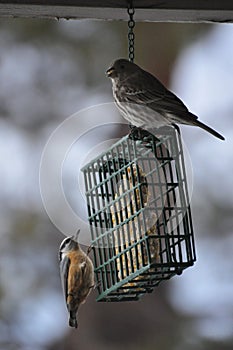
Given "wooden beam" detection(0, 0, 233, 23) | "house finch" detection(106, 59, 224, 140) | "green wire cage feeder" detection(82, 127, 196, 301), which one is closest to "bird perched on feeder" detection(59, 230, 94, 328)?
"green wire cage feeder" detection(82, 127, 196, 301)

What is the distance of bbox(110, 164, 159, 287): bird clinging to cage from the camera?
5.90 meters

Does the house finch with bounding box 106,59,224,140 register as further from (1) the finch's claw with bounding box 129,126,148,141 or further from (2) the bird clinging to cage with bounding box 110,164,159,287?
(2) the bird clinging to cage with bounding box 110,164,159,287

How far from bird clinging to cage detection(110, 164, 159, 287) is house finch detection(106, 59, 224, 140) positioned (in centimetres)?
28

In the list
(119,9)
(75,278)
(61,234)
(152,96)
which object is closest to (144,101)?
(152,96)

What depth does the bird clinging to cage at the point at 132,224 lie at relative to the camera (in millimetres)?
5898

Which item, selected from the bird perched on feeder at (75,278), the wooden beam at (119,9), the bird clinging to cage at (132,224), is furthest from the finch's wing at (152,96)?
the bird perched on feeder at (75,278)

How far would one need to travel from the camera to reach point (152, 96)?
6445mm

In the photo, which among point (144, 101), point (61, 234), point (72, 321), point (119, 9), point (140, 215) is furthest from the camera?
point (61, 234)

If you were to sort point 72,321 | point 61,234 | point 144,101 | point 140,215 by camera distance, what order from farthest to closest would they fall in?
point 61,234, point 72,321, point 144,101, point 140,215

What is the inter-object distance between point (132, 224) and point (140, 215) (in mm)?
51

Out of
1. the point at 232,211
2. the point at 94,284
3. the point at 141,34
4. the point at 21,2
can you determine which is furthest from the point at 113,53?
the point at 21,2

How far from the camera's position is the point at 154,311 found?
11.3 m

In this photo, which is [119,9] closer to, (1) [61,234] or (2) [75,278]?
(2) [75,278]

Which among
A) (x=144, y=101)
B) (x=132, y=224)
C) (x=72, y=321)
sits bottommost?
(x=72, y=321)
